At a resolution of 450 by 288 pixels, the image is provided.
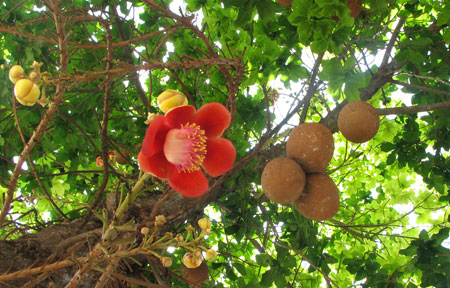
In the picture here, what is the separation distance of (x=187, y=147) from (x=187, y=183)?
116mm

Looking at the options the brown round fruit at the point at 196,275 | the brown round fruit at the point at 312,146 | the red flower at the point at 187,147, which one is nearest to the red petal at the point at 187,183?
the red flower at the point at 187,147

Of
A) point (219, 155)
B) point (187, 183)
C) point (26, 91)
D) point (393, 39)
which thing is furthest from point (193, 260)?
point (393, 39)

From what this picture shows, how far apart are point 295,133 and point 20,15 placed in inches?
65.4

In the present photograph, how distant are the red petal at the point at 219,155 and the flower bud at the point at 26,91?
0.53 meters

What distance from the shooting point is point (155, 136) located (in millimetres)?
1009

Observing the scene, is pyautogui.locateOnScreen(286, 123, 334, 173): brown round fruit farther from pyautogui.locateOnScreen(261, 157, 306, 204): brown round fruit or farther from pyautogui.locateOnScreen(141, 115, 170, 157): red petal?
pyautogui.locateOnScreen(141, 115, 170, 157): red petal

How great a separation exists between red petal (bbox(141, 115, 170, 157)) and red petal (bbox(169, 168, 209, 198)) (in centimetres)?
10

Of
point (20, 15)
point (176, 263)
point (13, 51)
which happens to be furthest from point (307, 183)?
point (20, 15)

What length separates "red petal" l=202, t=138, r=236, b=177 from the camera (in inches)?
46.4

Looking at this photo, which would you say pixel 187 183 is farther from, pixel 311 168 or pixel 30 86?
pixel 311 168

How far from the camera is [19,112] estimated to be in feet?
7.06

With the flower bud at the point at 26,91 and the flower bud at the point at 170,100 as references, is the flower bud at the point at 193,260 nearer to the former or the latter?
the flower bud at the point at 170,100

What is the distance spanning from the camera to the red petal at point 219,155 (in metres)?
1.18

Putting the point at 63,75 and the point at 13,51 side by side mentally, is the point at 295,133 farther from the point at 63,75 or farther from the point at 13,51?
the point at 13,51
